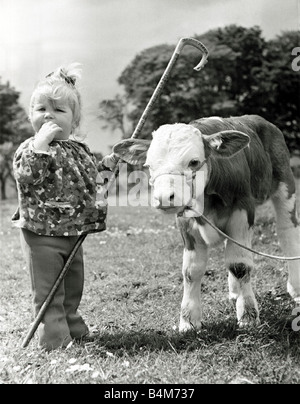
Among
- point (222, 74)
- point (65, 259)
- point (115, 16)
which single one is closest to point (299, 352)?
point (65, 259)

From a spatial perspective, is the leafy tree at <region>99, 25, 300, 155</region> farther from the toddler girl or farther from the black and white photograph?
the toddler girl

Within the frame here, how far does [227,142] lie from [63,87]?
1271 millimetres

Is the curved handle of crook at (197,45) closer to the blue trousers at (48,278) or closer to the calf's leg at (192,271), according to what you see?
the calf's leg at (192,271)

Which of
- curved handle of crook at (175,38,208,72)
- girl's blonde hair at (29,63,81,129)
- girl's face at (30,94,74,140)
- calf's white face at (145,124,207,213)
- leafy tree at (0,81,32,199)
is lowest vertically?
leafy tree at (0,81,32,199)

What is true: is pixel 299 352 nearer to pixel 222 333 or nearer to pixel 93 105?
pixel 222 333

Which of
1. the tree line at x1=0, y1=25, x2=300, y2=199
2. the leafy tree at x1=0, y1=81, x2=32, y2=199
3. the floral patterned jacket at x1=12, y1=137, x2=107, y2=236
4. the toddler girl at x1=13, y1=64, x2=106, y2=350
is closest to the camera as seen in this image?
the floral patterned jacket at x1=12, y1=137, x2=107, y2=236

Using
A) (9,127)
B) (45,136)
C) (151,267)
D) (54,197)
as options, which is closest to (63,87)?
(45,136)

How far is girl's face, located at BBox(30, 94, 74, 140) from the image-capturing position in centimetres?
399

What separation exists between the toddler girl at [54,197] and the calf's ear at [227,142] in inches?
37.1

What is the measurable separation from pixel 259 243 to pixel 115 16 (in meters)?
11.0

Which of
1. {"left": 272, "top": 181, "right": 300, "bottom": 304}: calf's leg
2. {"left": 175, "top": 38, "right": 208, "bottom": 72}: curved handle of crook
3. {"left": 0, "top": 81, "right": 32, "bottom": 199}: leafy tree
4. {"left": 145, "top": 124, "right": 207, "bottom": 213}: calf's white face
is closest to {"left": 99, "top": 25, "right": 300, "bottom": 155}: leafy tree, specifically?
{"left": 0, "top": 81, "right": 32, "bottom": 199}: leafy tree

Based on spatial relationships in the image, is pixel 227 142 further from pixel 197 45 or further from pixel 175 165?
pixel 197 45

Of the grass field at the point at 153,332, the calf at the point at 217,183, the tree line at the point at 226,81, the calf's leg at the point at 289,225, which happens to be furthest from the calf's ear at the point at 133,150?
the tree line at the point at 226,81

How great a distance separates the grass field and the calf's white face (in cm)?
102
